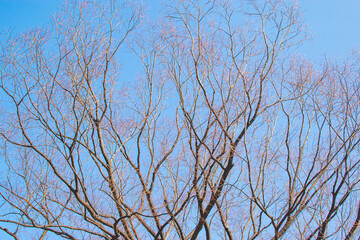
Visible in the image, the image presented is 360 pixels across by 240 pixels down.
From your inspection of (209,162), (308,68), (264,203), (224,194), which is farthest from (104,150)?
(308,68)

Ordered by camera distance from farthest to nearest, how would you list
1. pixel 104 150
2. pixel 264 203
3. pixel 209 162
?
pixel 104 150
pixel 209 162
pixel 264 203

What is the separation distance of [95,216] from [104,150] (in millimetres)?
1012

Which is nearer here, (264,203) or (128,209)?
(264,203)

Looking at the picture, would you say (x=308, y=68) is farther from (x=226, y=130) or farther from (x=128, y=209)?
(x=128, y=209)

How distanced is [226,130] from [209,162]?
525 mm

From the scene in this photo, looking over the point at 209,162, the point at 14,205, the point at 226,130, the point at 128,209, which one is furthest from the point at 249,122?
the point at 14,205

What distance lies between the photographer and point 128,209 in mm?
4695

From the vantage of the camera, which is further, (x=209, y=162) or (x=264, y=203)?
(x=209, y=162)

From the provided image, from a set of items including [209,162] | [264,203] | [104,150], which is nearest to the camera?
[264,203]

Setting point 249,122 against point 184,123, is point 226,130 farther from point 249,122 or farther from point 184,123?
point 184,123

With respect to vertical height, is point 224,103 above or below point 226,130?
above

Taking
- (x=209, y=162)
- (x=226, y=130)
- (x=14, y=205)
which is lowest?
(x=14, y=205)

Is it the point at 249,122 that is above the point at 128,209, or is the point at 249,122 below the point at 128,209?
above

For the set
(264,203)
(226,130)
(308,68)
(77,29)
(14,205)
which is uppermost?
(77,29)
